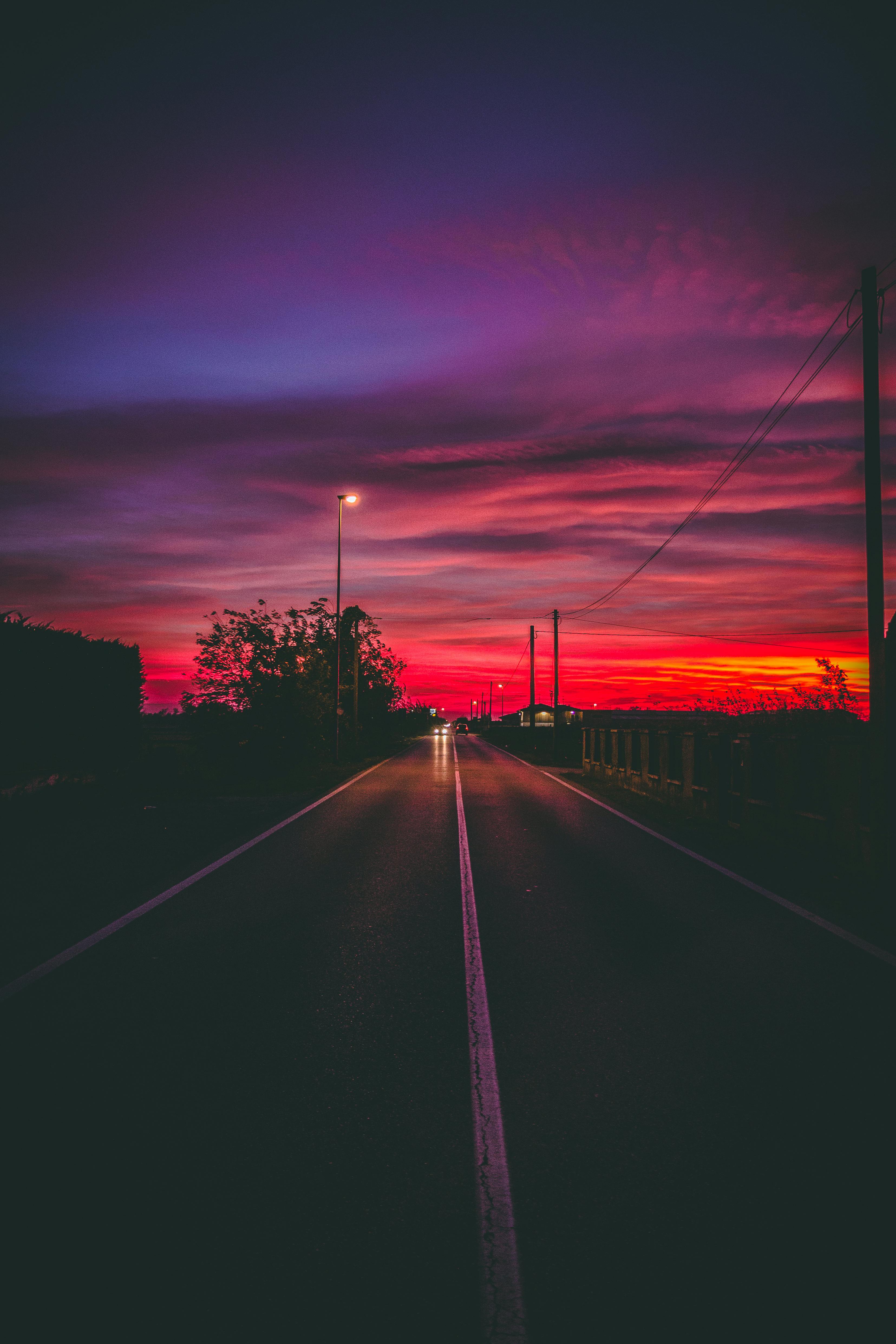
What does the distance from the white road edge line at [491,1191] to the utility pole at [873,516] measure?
7461mm

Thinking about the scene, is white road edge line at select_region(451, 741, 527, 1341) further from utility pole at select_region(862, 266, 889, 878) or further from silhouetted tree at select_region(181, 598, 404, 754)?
silhouetted tree at select_region(181, 598, 404, 754)

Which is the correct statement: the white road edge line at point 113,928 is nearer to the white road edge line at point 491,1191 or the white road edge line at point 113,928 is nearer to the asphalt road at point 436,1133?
the asphalt road at point 436,1133

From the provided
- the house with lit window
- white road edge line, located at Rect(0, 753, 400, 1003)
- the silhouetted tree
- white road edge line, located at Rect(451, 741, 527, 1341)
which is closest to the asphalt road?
white road edge line, located at Rect(451, 741, 527, 1341)

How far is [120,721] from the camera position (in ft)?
71.4

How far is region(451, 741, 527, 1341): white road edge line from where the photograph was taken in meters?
2.54

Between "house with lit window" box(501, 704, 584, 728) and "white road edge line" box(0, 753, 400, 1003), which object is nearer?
"white road edge line" box(0, 753, 400, 1003)

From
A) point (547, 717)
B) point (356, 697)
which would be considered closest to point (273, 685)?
point (356, 697)

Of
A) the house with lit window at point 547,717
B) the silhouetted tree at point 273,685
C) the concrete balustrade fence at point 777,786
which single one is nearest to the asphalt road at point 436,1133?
the concrete balustrade fence at point 777,786

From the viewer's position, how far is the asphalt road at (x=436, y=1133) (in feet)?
8.56

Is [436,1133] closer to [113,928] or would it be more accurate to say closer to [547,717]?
[113,928]

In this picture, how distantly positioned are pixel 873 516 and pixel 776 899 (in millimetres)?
5847

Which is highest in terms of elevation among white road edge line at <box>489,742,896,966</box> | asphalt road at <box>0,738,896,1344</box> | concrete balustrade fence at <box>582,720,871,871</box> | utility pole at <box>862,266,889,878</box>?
utility pole at <box>862,266,889,878</box>

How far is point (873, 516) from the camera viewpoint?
1070 centimetres

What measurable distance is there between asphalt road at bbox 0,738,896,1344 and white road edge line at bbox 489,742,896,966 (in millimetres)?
202
